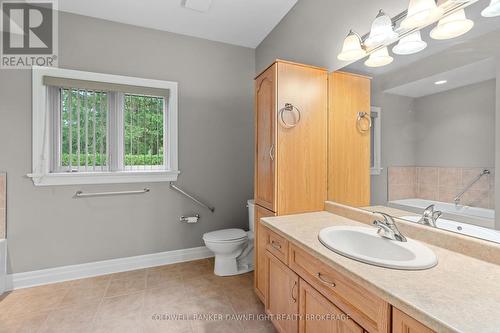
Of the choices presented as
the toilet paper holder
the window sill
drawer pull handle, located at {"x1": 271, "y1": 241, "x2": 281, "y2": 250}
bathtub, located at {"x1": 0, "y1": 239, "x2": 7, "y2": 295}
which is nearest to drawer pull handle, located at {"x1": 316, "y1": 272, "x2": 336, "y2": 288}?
drawer pull handle, located at {"x1": 271, "y1": 241, "x2": 281, "y2": 250}

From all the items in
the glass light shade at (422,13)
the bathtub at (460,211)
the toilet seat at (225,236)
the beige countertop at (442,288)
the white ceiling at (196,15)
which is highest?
the white ceiling at (196,15)

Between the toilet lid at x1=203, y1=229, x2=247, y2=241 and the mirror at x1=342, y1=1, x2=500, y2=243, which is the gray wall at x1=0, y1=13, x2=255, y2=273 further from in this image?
the mirror at x1=342, y1=1, x2=500, y2=243

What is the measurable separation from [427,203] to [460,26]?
85 centimetres

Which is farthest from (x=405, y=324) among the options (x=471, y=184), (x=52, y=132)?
(x=52, y=132)

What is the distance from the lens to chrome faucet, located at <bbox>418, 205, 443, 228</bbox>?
113cm

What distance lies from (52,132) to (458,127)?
3.20 m

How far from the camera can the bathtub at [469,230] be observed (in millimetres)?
935

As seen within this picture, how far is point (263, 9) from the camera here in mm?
2260

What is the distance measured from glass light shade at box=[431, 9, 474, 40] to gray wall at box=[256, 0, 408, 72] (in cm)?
29

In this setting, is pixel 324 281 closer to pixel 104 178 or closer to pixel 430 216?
pixel 430 216

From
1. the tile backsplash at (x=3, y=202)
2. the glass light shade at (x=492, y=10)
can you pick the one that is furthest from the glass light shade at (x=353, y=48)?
the tile backsplash at (x=3, y=202)

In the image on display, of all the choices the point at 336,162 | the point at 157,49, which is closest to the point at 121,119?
the point at 157,49

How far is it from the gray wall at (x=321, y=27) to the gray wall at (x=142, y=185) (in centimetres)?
73

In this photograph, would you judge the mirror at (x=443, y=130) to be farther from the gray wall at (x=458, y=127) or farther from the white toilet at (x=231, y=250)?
the white toilet at (x=231, y=250)
